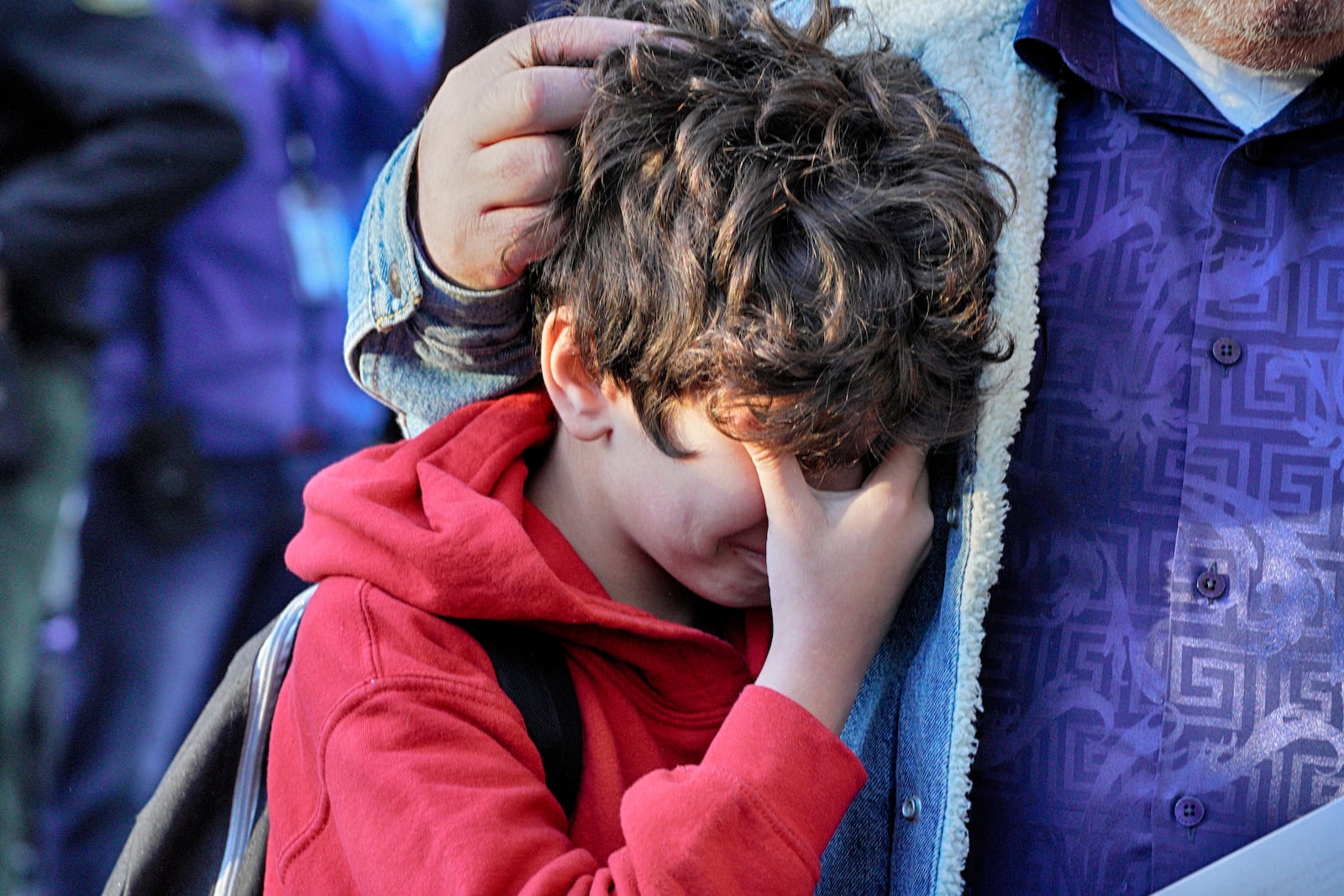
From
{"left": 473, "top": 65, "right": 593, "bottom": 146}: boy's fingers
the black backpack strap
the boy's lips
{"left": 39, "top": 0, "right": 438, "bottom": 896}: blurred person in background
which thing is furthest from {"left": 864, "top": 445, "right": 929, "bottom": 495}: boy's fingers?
{"left": 39, "top": 0, "right": 438, "bottom": 896}: blurred person in background

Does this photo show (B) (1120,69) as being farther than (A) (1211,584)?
Yes

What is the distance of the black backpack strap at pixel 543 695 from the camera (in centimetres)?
109

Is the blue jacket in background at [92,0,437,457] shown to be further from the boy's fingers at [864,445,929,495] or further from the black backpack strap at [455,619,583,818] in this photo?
the boy's fingers at [864,445,929,495]

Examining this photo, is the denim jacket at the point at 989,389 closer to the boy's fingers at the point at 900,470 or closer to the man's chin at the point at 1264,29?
the boy's fingers at the point at 900,470

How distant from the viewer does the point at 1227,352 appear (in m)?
1.16

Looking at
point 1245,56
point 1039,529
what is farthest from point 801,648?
point 1245,56

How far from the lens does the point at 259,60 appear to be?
313 centimetres

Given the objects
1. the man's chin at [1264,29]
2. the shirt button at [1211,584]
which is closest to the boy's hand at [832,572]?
the shirt button at [1211,584]

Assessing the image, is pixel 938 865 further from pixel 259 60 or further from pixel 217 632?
pixel 259 60

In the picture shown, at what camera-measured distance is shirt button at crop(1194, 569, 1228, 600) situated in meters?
1.13

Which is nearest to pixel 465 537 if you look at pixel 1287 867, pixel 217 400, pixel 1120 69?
pixel 1287 867

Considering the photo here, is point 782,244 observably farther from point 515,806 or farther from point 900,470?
point 515,806

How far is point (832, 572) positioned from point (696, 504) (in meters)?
0.16

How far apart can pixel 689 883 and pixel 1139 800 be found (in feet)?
1.56
